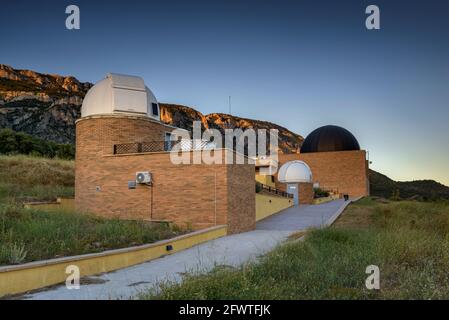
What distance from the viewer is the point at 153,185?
14586 mm

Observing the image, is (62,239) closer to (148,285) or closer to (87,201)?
(148,285)

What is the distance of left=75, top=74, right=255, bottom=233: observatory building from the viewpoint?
1385 centimetres

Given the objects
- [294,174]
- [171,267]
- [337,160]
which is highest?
[337,160]

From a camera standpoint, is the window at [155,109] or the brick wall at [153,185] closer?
the brick wall at [153,185]

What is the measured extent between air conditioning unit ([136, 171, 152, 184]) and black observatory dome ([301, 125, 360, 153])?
117 feet

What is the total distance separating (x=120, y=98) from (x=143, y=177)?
15.2ft

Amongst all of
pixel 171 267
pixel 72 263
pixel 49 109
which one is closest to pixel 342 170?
pixel 171 267

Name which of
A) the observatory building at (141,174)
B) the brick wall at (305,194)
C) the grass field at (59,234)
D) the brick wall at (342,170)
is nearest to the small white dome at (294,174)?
the brick wall at (305,194)

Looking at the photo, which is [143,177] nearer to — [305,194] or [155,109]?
[155,109]

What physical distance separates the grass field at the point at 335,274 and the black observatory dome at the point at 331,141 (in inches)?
1505

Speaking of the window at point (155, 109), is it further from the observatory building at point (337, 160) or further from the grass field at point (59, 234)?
the observatory building at point (337, 160)

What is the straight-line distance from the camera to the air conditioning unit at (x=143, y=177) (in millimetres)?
14453
